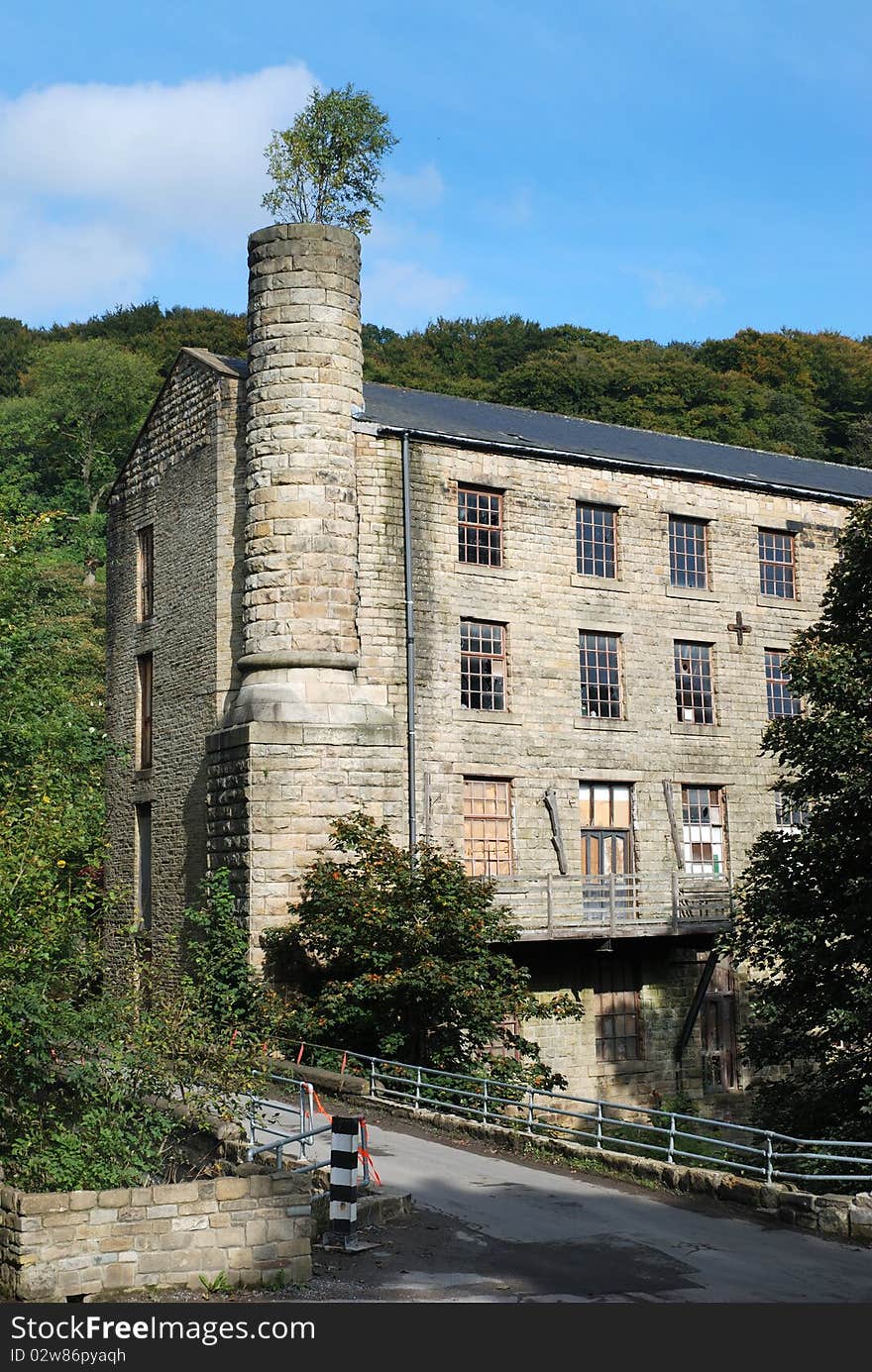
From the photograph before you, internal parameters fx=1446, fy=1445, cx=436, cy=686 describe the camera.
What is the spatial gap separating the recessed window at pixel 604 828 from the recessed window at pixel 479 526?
4940 mm

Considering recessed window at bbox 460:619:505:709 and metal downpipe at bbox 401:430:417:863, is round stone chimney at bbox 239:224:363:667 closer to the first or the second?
metal downpipe at bbox 401:430:417:863

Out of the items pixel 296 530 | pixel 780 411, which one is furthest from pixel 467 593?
pixel 780 411

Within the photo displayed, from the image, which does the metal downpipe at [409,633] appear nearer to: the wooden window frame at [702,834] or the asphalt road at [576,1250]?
the wooden window frame at [702,834]

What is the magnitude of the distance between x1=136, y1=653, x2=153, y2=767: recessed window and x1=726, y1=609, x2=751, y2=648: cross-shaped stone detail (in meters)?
12.5

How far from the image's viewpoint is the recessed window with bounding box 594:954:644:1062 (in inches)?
1113

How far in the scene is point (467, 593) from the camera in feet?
91.2

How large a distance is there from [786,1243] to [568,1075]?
14468 mm

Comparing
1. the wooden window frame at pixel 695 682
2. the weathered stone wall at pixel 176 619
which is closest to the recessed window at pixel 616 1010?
the wooden window frame at pixel 695 682

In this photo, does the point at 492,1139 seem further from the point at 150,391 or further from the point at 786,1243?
the point at 150,391

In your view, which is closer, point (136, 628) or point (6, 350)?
point (136, 628)

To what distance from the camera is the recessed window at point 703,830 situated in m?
30.0

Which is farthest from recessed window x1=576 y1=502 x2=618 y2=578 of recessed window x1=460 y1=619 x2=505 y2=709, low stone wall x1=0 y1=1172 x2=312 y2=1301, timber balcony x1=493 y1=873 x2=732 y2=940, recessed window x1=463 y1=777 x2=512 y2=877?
low stone wall x1=0 y1=1172 x2=312 y2=1301

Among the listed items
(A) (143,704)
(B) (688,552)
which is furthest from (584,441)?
(A) (143,704)

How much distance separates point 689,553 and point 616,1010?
32.2 ft
